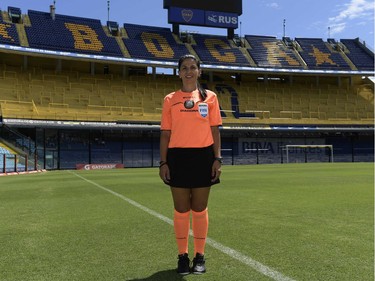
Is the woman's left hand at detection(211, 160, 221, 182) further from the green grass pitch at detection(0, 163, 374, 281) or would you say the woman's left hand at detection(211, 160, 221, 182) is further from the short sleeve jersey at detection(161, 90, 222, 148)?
the green grass pitch at detection(0, 163, 374, 281)

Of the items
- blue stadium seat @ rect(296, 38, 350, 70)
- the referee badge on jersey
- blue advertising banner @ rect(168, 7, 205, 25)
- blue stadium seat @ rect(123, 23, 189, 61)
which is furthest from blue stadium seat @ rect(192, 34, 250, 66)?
the referee badge on jersey

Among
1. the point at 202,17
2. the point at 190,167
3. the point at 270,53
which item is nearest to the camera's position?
the point at 190,167

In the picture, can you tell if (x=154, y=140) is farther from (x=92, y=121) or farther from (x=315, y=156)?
(x=315, y=156)

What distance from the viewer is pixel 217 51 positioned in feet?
140

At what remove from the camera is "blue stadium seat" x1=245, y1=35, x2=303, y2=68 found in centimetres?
4250

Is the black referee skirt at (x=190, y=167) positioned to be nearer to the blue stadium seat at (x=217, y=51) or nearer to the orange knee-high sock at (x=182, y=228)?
the orange knee-high sock at (x=182, y=228)

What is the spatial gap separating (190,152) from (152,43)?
127 ft

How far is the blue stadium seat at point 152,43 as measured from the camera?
127 feet

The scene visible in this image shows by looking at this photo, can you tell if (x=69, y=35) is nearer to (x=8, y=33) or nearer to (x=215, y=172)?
(x=8, y=33)

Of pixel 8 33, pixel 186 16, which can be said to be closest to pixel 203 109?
pixel 8 33

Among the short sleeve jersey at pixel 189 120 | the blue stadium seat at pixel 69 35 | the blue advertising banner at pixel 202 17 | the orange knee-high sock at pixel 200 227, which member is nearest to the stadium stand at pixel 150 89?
the blue stadium seat at pixel 69 35

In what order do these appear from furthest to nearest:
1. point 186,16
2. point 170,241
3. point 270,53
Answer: point 270,53, point 186,16, point 170,241

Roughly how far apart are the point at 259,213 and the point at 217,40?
1603 inches

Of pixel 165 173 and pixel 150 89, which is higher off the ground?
pixel 150 89
